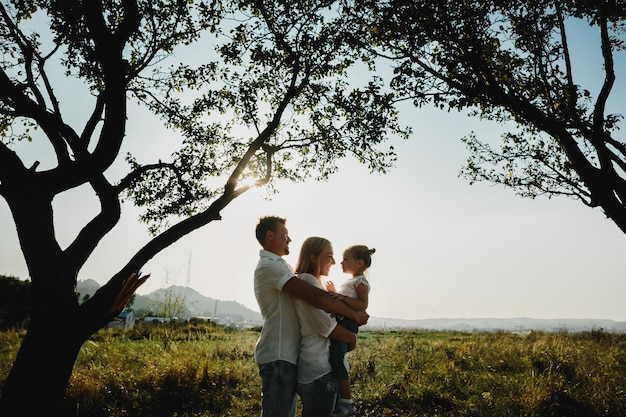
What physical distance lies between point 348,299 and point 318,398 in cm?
78

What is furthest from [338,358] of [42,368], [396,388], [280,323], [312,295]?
[396,388]

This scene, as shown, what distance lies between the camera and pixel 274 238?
3152mm

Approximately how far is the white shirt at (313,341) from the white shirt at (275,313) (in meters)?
0.08

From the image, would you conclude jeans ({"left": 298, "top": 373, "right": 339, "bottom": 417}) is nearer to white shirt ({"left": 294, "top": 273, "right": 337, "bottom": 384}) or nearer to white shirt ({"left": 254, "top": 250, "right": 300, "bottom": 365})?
white shirt ({"left": 294, "top": 273, "right": 337, "bottom": 384})

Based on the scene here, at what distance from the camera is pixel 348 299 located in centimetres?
297

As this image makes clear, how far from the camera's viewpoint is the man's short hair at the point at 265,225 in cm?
320

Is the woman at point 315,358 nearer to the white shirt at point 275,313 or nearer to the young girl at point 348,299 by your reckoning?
the white shirt at point 275,313

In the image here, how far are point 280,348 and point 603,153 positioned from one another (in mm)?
7723

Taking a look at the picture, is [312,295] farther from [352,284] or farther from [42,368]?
[42,368]

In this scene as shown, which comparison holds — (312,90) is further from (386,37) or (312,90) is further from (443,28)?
(443,28)

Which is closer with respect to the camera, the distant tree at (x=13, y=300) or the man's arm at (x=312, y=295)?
the man's arm at (x=312, y=295)

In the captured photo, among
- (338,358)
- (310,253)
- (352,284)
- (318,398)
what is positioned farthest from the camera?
(352,284)

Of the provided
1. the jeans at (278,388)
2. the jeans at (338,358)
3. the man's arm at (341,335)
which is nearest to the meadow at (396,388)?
the jeans at (338,358)

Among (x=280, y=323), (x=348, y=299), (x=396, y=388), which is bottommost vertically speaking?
(x=396, y=388)
